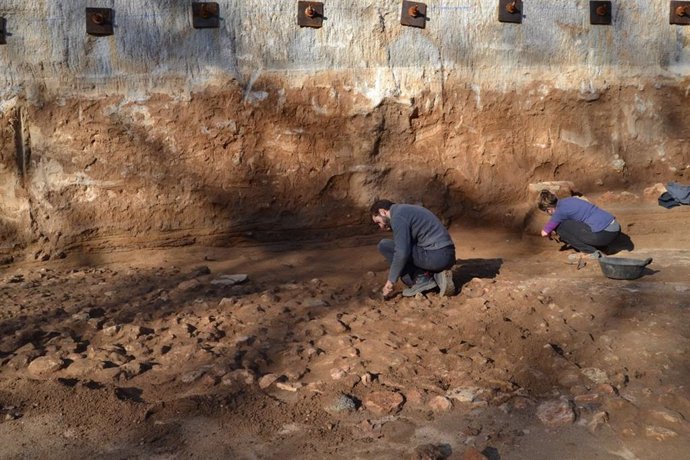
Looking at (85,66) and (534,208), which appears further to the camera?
(534,208)

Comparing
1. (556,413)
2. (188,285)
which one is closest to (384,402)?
(556,413)

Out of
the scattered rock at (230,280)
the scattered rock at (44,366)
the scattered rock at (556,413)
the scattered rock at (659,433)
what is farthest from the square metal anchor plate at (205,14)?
the scattered rock at (659,433)

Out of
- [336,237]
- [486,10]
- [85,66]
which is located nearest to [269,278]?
[336,237]

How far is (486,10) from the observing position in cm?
711

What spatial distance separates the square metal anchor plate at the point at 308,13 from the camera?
670 centimetres

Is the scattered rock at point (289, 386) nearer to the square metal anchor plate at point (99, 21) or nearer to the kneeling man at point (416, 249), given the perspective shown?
the kneeling man at point (416, 249)

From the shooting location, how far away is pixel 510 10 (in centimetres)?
711

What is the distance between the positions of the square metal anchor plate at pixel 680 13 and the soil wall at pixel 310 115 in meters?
0.08

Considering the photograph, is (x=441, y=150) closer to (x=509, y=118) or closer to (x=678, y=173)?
(x=509, y=118)

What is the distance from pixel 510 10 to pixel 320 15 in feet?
6.13

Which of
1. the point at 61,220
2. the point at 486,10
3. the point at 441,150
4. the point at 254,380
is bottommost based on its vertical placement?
the point at 254,380

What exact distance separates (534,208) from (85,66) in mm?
4373

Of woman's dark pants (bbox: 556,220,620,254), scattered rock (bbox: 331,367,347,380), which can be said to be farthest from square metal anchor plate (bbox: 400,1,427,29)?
scattered rock (bbox: 331,367,347,380)

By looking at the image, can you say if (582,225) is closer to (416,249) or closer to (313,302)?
(416,249)
